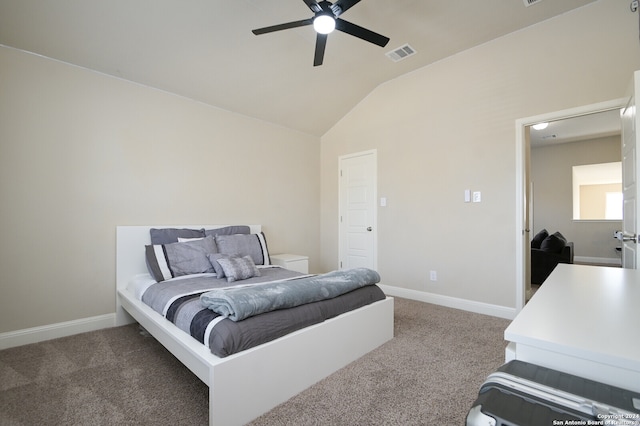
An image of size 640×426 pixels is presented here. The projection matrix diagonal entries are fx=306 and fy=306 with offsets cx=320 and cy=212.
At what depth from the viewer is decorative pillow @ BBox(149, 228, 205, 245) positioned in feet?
10.0

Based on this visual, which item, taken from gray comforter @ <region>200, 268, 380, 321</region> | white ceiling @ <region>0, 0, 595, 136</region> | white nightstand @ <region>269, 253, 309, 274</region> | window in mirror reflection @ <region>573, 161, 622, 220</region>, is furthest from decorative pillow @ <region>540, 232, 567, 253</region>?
gray comforter @ <region>200, 268, 380, 321</region>

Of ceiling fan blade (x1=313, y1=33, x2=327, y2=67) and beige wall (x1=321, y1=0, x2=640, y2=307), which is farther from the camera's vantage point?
beige wall (x1=321, y1=0, x2=640, y2=307)

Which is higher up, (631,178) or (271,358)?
(631,178)

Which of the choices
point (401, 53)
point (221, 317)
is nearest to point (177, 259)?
point (221, 317)

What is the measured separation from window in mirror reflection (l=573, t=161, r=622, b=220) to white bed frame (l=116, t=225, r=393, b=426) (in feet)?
22.4

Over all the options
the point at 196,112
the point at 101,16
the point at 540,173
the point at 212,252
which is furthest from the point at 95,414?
the point at 540,173

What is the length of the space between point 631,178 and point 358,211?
113 inches

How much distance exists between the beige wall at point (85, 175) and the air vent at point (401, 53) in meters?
2.05

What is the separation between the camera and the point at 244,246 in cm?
339

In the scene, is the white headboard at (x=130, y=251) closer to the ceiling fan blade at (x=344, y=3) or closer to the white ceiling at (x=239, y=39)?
the white ceiling at (x=239, y=39)

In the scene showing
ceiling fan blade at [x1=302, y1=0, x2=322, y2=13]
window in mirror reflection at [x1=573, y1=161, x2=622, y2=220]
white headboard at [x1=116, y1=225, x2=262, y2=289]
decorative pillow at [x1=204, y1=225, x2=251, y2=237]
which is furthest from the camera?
window in mirror reflection at [x1=573, y1=161, x2=622, y2=220]

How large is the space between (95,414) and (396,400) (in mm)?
Result: 1649

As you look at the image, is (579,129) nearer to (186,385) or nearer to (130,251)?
(186,385)

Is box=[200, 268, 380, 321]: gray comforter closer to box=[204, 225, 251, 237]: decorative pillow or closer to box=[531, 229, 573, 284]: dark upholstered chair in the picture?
box=[204, 225, 251, 237]: decorative pillow
